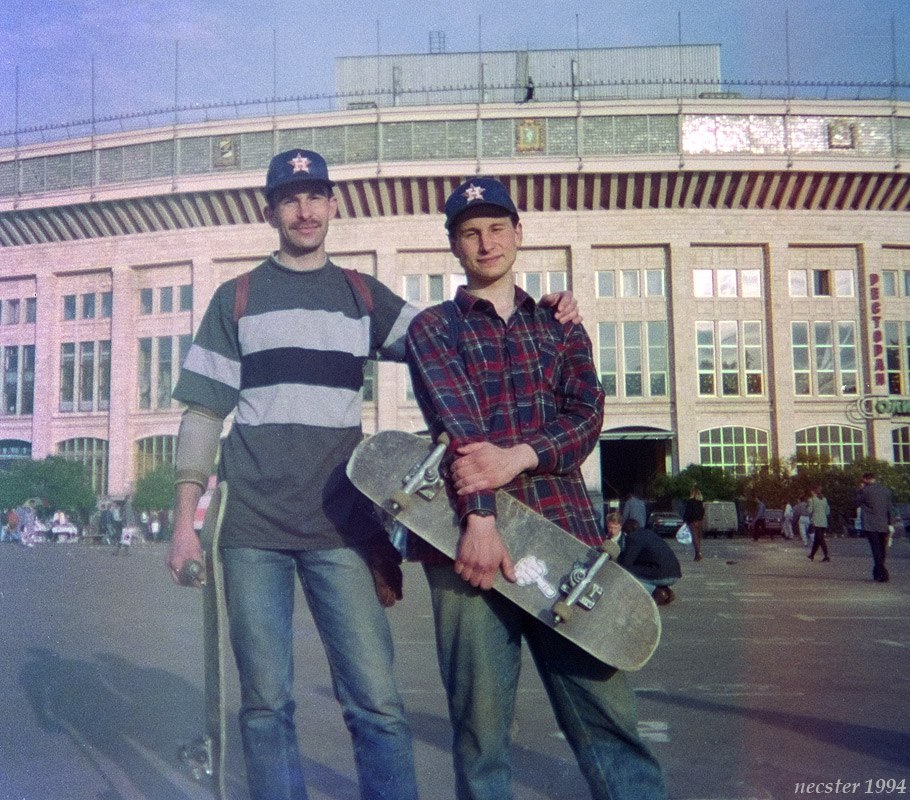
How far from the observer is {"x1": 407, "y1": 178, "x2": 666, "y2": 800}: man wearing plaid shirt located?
95.3 inches

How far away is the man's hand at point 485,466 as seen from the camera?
7.88 feet

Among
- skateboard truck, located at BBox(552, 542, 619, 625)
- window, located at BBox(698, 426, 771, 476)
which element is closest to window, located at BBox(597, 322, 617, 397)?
window, located at BBox(698, 426, 771, 476)

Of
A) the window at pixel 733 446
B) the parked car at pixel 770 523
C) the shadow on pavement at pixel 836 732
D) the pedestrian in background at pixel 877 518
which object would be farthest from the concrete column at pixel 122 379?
the shadow on pavement at pixel 836 732

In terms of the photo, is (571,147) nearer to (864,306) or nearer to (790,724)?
(864,306)

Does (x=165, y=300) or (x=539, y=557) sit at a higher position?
(x=165, y=300)

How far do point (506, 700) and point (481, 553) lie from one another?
0.41 m

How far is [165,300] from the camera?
44.4 metres

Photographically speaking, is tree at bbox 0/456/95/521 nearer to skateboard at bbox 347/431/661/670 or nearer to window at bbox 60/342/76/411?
window at bbox 60/342/76/411

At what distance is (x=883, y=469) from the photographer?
121 feet

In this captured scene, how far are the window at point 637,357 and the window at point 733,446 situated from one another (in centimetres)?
274

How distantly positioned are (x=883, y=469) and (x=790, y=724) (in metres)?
34.9

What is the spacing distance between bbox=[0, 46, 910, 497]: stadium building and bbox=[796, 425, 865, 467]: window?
0.09 metres

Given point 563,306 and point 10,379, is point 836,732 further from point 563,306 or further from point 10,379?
point 10,379

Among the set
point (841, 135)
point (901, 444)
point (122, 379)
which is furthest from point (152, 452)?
point (841, 135)
